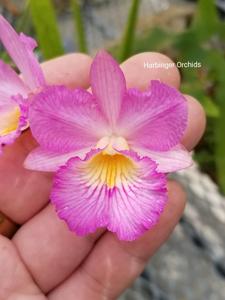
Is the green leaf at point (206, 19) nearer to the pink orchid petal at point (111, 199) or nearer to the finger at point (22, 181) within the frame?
the finger at point (22, 181)

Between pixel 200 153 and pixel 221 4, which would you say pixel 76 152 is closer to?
pixel 200 153

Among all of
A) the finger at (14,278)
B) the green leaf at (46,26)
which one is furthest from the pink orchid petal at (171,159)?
the green leaf at (46,26)

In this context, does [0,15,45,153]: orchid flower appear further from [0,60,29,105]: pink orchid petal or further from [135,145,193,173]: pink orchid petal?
[135,145,193,173]: pink orchid petal

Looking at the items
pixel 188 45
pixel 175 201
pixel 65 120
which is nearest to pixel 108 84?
pixel 65 120

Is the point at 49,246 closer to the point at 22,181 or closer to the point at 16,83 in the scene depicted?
the point at 22,181

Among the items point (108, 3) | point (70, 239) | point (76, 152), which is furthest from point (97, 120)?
point (108, 3)

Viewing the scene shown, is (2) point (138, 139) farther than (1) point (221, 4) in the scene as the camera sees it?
No

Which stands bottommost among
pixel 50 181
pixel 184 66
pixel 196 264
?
pixel 196 264

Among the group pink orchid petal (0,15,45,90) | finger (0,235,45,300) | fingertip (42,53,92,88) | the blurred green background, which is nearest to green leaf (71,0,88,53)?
the blurred green background
